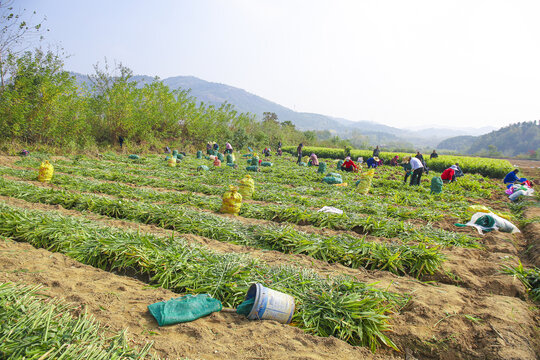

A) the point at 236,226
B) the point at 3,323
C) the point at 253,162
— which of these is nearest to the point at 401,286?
the point at 236,226

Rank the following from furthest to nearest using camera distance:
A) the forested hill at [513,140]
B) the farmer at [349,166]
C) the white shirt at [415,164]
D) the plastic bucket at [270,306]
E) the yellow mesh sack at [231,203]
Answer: the forested hill at [513,140] < the farmer at [349,166] < the white shirt at [415,164] < the yellow mesh sack at [231,203] < the plastic bucket at [270,306]

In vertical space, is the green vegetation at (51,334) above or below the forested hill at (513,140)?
below

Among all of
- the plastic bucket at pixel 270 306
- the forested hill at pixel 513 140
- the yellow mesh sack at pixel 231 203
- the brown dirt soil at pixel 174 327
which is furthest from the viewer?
the forested hill at pixel 513 140

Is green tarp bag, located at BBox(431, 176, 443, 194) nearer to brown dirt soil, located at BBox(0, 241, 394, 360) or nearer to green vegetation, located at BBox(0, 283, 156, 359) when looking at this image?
brown dirt soil, located at BBox(0, 241, 394, 360)

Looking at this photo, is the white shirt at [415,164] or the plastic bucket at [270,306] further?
the white shirt at [415,164]

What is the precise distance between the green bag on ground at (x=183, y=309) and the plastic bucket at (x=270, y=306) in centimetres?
36

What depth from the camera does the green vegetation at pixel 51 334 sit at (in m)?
1.70

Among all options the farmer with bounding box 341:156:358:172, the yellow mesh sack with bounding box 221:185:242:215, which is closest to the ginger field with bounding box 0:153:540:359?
the yellow mesh sack with bounding box 221:185:242:215

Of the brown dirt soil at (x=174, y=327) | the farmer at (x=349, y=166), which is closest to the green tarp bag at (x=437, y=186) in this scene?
the farmer at (x=349, y=166)

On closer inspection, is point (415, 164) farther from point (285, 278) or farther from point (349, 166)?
point (285, 278)

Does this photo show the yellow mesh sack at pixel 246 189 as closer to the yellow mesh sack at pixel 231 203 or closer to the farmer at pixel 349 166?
the yellow mesh sack at pixel 231 203

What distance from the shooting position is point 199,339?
2.16 metres

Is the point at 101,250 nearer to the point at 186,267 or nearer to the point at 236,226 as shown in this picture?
the point at 186,267

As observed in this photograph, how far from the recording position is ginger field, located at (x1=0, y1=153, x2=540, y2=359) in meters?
2.24
